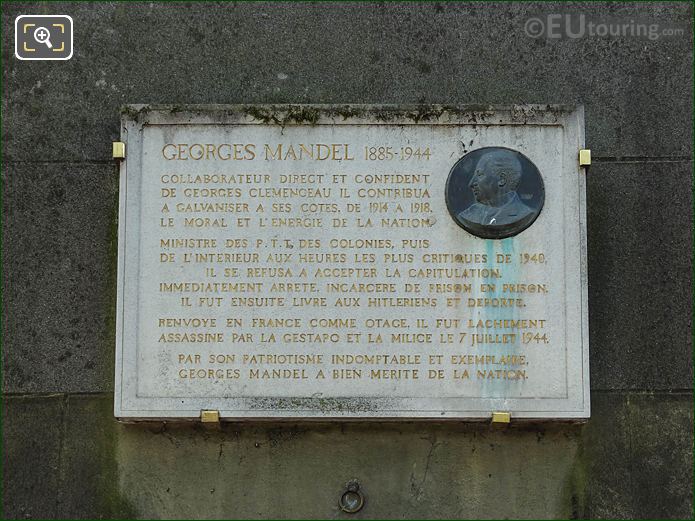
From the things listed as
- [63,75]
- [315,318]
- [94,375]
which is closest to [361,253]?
[315,318]

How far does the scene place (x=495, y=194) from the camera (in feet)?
20.2

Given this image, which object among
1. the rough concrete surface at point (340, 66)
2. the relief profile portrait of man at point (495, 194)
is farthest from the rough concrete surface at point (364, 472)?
the rough concrete surface at point (340, 66)

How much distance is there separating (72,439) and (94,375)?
48 centimetres

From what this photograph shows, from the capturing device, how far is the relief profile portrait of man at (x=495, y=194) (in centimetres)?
612

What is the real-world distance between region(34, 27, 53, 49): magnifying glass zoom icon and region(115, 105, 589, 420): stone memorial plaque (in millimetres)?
1160

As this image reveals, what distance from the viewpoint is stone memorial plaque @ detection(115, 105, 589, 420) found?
19.7ft

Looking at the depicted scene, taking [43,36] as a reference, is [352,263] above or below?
below

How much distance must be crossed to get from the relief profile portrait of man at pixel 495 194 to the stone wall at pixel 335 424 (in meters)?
0.78

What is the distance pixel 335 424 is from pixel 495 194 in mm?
1978

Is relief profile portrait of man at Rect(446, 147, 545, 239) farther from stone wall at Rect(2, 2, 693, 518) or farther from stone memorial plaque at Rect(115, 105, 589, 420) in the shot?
stone wall at Rect(2, 2, 693, 518)

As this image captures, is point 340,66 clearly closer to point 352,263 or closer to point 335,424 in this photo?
point 352,263

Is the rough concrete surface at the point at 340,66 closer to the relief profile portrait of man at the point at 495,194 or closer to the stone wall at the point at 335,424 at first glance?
the stone wall at the point at 335,424

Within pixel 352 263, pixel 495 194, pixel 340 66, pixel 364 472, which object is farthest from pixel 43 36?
pixel 364 472

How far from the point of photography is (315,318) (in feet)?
20.0
